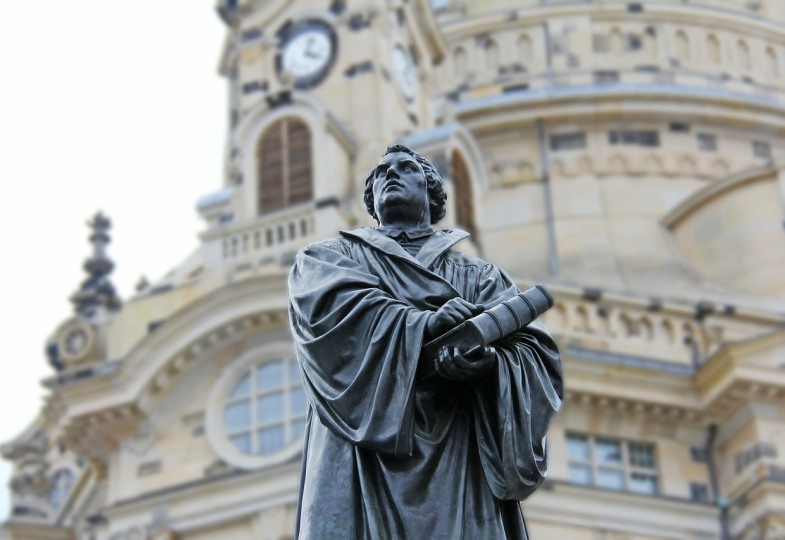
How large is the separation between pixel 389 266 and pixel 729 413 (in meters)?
23.8

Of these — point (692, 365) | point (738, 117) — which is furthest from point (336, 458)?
point (738, 117)

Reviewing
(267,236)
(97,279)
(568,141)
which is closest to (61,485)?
(97,279)

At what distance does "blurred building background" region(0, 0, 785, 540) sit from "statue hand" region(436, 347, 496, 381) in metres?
21.7

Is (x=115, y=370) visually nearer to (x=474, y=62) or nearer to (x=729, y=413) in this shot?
(x=729, y=413)

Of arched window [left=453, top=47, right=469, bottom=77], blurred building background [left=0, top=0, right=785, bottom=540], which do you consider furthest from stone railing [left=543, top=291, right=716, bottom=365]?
arched window [left=453, top=47, right=469, bottom=77]

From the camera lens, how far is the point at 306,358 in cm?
650

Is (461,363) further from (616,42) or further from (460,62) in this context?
(616,42)

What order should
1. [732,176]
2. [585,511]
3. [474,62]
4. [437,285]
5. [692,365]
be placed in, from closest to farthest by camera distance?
[437,285] → [585,511] → [692,365] → [732,176] → [474,62]

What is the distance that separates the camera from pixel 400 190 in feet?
23.2

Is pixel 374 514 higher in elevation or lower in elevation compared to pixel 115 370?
lower

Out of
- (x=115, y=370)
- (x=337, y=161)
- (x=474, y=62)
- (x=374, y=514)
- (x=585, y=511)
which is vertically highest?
(x=474, y=62)

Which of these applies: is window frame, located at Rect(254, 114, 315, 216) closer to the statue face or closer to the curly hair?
the curly hair

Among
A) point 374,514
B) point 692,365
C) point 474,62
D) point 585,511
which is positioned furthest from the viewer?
point 474,62

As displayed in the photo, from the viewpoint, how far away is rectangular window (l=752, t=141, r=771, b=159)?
41406mm
